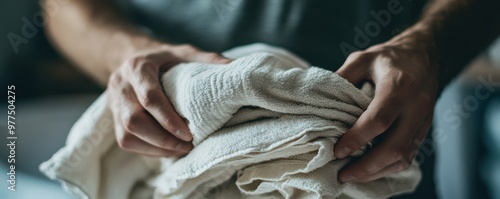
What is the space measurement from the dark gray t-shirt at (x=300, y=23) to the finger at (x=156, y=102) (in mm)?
171

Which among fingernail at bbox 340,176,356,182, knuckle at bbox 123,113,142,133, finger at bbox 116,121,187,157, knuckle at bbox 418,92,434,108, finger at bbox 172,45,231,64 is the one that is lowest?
fingernail at bbox 340,176,356,182

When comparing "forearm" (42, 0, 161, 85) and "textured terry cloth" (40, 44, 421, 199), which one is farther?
"forearm" (42, 0, 161, 85)

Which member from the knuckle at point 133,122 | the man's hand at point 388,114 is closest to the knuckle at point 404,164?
the man's hand at point 388,114

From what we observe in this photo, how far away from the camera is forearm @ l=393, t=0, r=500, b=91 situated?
1.68 ft

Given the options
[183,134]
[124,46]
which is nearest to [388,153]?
[183,134]

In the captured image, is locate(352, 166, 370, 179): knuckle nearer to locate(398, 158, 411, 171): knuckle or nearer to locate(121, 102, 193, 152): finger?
locate(398, 158, 411, 171): knuckle

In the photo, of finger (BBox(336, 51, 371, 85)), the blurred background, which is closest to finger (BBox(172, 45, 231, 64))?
finger (BBox(336, 51, 371, 85))

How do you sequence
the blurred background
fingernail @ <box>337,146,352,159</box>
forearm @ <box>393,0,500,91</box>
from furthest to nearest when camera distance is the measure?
the blurred background
forearm @ <box>393,0,500,91</box>
fingernail @ <box>337,146,352,159</box>

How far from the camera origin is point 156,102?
0.43 metres

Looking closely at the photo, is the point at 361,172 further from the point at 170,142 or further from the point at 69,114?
the point at 69,114

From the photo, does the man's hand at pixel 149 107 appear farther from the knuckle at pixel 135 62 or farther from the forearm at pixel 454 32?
the forearm at pixel 454 32

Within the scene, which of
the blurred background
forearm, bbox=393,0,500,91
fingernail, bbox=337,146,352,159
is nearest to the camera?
fingernail, bbox=337,146,352,159

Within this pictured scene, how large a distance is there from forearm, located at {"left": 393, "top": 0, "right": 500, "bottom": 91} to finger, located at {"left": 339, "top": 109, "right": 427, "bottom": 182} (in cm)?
12

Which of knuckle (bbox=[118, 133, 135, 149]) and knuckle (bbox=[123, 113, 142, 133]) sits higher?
knuckle (bbox=[123, 113, 142, 133])
